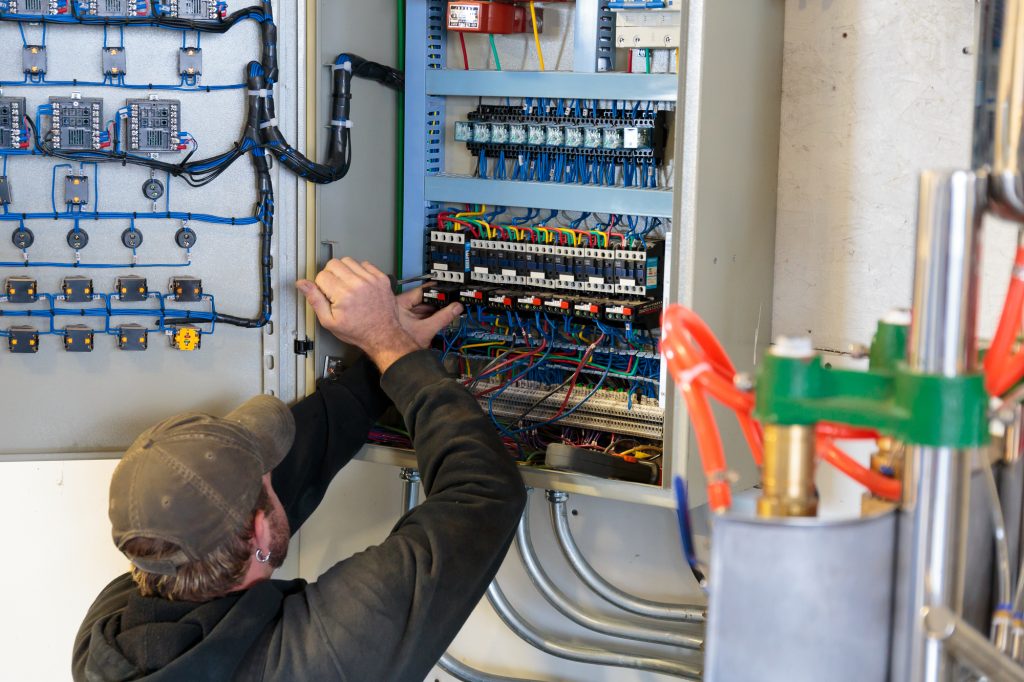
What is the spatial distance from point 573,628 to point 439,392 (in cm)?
67

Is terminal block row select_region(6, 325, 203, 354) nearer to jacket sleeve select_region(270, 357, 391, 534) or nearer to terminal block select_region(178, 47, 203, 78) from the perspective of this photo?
jacket sleeve select_region(270, 357, 391, 534)

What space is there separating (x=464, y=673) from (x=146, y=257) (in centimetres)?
98

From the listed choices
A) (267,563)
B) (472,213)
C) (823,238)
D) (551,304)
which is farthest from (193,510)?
(823,238)

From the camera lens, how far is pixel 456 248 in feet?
6.27

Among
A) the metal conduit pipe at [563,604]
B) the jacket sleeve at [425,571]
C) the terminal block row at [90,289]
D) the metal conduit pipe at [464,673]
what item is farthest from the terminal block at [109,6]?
the metal conduit pipe at [464,673]

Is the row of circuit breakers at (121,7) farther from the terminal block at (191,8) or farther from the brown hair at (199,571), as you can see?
the brown hair at (199,571)

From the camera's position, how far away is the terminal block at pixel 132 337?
1.84 meters

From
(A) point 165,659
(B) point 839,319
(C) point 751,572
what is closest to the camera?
(C) point 751,572

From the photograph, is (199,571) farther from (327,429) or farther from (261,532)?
(327,429)

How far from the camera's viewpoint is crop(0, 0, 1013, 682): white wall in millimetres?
1725

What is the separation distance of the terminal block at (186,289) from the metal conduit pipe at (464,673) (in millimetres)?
845

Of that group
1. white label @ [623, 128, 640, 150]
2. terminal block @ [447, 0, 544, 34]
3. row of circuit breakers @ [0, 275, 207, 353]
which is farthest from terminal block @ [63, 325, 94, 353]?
white label @ [623, 128, 640, 150]

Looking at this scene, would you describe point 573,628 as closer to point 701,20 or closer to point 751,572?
point 701,20

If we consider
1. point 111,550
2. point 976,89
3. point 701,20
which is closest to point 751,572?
point 976,89
